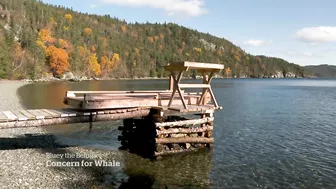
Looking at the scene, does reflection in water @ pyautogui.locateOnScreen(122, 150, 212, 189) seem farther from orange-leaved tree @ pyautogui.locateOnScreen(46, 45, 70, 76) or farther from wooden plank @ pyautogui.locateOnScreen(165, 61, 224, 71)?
orange-leaved tree @ pyautogui.locateOnScreen(46, 45, 70, 76)

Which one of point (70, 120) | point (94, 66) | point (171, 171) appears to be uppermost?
point (94, 66)

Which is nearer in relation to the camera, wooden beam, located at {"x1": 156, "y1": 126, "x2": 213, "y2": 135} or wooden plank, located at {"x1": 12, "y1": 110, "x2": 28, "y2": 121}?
wooden plank, located at {"x1": 12, "y1": 110, "x2": 28, "y2": 121}

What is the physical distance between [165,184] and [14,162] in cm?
748

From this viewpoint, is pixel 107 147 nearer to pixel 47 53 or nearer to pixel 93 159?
pixel 93 159

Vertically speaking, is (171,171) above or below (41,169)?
below

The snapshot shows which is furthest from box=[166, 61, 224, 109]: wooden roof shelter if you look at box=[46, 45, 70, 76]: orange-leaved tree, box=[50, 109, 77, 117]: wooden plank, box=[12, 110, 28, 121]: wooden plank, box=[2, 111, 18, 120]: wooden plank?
box=[46, 45, 70, 76]: orange-leaved tree

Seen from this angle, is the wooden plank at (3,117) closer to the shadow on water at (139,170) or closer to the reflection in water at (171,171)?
the shadow on water at (139,170)

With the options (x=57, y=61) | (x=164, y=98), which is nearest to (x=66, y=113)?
(x=164, y=98)

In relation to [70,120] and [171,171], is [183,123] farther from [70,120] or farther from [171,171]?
[70,120]

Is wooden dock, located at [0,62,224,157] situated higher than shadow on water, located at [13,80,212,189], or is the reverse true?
wooden dock, located at [0,62,224,157]

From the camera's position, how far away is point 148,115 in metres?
17.1

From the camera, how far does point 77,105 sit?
15625 millimetres

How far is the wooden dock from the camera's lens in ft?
47.8

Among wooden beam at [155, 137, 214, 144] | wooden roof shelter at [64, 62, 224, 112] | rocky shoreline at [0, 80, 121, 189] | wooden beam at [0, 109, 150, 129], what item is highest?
wooden roof shelter at [64, 62, 224, 112]
